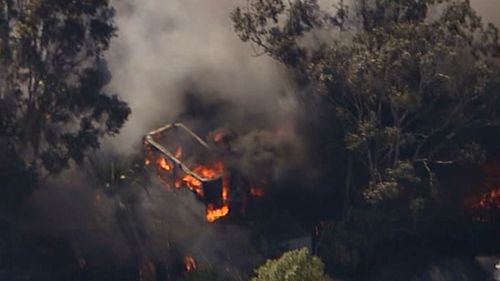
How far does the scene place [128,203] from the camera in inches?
2032

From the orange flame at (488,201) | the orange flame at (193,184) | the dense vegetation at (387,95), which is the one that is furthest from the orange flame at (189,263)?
the orange flame at (488,201)

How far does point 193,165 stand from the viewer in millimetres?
51906

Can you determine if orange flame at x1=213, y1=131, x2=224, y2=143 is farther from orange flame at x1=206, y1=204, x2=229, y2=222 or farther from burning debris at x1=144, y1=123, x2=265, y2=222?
orange flame at x1=206, y1=204, x2=229, y2=222

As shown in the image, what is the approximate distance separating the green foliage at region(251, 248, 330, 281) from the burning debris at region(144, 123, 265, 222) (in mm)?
8296

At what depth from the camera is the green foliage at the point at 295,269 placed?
4219cm

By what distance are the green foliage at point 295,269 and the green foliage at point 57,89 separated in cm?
1090

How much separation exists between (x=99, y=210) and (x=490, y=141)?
1770 cm

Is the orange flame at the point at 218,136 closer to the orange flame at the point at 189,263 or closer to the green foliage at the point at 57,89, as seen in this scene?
the green foliage at the point at 57,89

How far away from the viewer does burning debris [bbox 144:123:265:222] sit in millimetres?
50781

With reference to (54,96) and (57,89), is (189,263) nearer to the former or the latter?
(54,96)

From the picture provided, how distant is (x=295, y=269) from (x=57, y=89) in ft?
44.4

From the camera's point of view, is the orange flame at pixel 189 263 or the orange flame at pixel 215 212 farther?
the orange flame at pixel 215 212

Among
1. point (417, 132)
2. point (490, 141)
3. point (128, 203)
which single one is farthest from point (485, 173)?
point (128, 203)

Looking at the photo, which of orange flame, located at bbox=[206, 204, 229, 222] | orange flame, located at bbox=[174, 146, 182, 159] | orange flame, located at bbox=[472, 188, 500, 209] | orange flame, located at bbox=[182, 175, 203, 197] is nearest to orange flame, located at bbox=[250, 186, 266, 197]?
orange flame, located at bbox=[206, 204, 229, 222]
